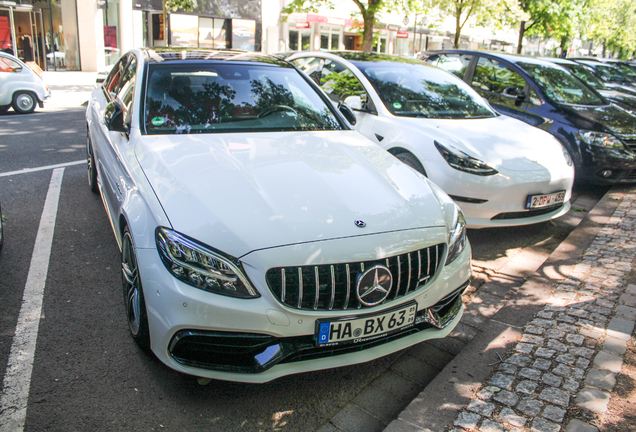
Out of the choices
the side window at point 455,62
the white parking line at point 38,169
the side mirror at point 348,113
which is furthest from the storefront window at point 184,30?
the side mirror at point 348,113

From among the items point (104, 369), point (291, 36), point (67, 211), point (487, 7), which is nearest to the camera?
point (104, 369)

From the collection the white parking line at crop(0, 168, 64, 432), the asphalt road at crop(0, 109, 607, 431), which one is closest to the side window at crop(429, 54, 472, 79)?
the asphalt road at crop(0, 109, 607, 431)

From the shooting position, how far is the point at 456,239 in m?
3.01

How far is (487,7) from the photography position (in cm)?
1689

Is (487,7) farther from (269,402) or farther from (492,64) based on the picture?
(269,402)

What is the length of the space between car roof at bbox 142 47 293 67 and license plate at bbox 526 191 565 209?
2.57m

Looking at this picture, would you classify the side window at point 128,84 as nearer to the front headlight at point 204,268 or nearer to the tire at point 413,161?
the front headlight at point 204,268

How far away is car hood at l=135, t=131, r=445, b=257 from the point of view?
2557 millimetres

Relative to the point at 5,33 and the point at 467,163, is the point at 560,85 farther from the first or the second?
the point at 5,33

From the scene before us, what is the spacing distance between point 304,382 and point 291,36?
32452 mm

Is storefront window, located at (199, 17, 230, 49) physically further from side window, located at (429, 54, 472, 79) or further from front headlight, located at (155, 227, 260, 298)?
front headlight, located at (155, 227, 260, 298)

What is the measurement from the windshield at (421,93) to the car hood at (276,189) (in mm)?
2123

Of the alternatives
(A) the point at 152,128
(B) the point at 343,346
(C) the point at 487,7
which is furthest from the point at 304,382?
(C) the point at 487,7

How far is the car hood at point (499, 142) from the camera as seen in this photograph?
4898 mm
